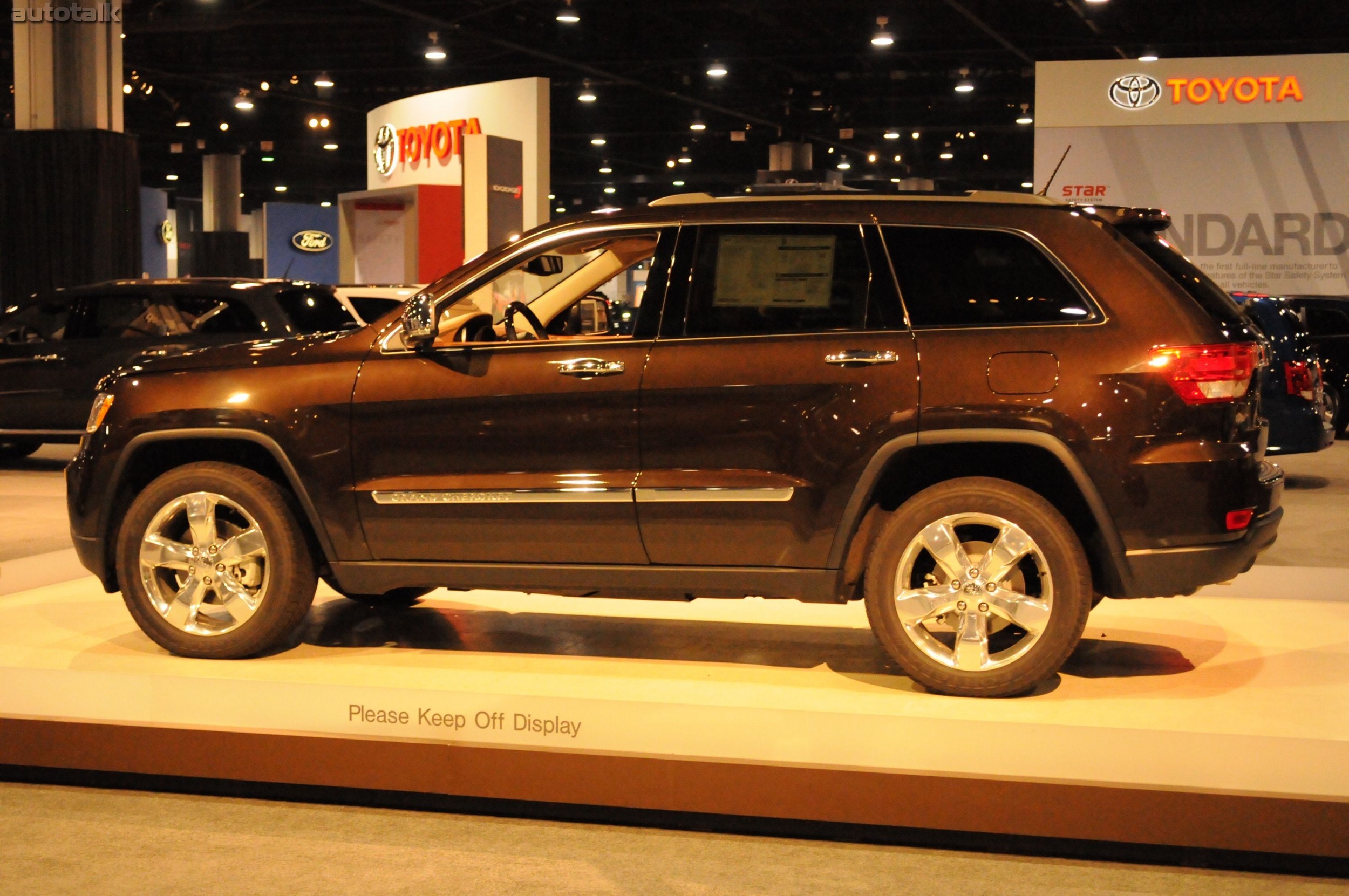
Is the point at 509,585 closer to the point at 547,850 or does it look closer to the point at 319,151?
the point at 547,850

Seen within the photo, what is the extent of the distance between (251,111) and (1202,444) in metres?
36.1

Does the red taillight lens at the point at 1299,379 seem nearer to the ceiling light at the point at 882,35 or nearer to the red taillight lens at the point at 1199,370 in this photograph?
the red taillight lens at the point at 1199,370

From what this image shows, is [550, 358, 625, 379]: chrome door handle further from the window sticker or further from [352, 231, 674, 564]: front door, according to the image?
the window sticker

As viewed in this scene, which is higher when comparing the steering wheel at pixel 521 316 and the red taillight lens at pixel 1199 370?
the steering wheel at pixel 521 316

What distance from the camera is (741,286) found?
4.78 metres

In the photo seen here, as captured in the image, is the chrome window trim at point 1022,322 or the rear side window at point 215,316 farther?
the rear side window at point 215,316

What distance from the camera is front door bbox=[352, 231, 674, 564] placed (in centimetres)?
471

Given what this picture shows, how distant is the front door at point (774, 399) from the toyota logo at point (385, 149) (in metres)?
18.3

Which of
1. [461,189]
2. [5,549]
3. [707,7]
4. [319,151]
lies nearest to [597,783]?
[5,549]

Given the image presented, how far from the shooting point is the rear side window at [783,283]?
465 centimetres

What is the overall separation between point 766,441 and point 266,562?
6.04 feet

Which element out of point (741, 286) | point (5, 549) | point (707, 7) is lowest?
point (5, 549)

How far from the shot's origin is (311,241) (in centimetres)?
4275

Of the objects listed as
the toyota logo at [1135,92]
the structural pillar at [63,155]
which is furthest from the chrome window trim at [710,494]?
the toyota logo at [1135,92]
